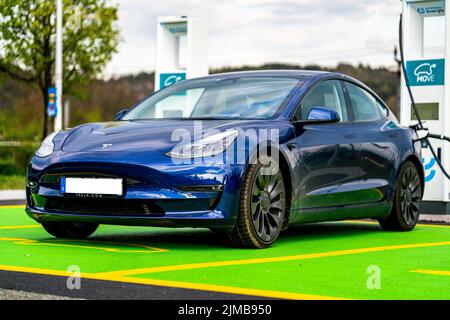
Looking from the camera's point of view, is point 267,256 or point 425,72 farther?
point 425,72

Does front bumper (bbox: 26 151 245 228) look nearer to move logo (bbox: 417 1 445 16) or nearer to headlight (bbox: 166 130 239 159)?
headlight (bbox: 166 130 239 159)

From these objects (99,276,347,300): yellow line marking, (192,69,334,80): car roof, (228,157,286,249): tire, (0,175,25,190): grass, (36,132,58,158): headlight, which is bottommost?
(0,175,25,190): grass

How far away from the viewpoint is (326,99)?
8227 millimetres

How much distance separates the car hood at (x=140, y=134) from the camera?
6.79 m

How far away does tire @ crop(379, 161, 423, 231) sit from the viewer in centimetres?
899

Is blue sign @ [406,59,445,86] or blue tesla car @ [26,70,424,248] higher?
blue sign @ [406,59,445,86]

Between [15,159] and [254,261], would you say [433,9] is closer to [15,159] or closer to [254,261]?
[254,261]

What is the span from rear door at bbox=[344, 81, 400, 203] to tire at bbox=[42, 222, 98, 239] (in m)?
2.44

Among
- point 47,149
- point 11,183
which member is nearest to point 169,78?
point 11,183

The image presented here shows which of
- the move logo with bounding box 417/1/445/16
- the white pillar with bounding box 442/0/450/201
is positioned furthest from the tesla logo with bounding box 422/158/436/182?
the move logo with bounding box 417/1/445/16

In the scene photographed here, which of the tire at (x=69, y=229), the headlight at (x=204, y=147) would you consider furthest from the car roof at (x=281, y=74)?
the tire at (x=69, y=229)

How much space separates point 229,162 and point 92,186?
1004 millimetres

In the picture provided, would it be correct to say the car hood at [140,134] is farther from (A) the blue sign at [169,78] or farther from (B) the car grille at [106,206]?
(A) the blue sign at [169,78]
